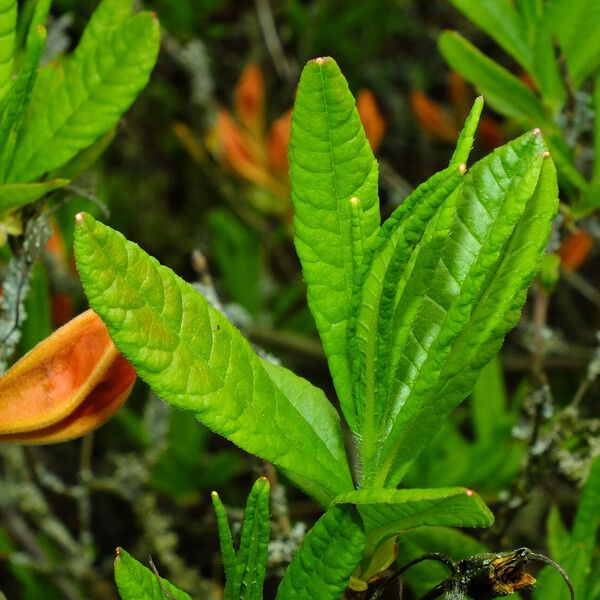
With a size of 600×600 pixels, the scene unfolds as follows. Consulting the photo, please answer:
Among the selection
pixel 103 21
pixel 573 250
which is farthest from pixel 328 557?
pixel 573 250

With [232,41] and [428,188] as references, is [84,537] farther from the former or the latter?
[232,41]

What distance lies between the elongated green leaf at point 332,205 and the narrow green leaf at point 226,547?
0.12m

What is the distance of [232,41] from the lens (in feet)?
9.54

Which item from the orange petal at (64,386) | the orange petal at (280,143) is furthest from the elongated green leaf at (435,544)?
the orange petal at (280,143)

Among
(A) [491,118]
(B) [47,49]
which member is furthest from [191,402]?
(A) [491,118]

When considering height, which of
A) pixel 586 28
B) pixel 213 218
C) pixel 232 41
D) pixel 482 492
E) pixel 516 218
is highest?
pixel 232 41

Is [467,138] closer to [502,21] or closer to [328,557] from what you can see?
[328,557]

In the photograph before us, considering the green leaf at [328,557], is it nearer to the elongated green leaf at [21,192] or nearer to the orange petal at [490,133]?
the elongated green leaf at [21,192]

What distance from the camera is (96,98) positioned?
812 millimetres

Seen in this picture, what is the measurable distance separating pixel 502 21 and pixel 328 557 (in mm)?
715

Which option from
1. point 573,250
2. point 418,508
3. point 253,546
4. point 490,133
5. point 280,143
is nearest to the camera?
point 418,508

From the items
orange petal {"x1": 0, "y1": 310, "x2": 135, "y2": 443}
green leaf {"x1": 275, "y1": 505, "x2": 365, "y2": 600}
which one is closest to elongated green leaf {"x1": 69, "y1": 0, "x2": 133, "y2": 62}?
orange petal {"x1": 0, "y1": 310, "x2": 135, "y2": 443}

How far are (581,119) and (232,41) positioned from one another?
205cm

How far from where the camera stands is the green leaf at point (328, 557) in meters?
0.58
